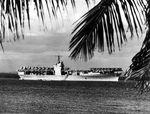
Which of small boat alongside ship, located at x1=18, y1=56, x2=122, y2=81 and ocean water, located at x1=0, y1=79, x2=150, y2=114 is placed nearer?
ocean water, located at x1=0, y1=79, x2=150, y2=114

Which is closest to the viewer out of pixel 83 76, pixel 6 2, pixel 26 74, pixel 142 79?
pixel 6 2

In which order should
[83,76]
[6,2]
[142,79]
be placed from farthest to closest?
[83,76]
[142,79]
[6,2]

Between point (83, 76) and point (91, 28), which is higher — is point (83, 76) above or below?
below

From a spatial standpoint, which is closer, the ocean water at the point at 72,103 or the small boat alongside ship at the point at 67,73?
the ocean water at the point at 72,103

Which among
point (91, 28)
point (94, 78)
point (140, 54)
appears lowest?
point (94, 78)

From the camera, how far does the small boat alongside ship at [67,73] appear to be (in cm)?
11062

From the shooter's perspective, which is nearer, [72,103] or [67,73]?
[72,103]

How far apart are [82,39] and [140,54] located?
297 millimetres

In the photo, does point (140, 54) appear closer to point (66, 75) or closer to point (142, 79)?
point (142, 79)

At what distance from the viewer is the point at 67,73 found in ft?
379

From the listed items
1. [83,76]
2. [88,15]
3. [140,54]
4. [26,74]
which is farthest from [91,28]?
[26,74]

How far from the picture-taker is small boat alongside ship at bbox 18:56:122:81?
363 feet

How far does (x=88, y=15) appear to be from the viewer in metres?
1.91

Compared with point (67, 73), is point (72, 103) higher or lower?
higher
